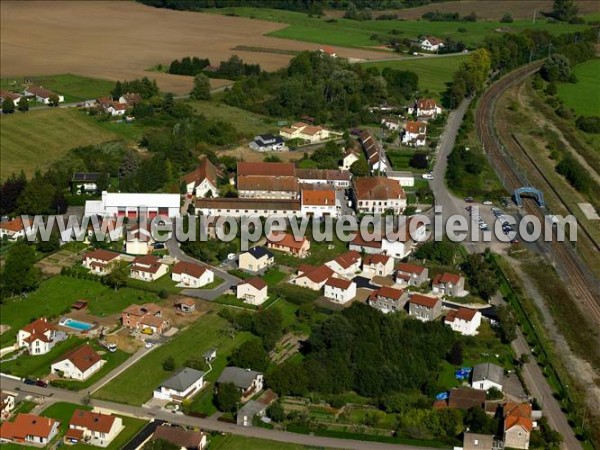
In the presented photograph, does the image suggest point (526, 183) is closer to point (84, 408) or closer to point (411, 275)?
point (411, 275)

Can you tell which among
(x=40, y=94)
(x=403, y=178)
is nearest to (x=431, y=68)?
(x=403, y=178)

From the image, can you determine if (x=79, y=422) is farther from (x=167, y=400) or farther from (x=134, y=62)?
(x=134, y=62)

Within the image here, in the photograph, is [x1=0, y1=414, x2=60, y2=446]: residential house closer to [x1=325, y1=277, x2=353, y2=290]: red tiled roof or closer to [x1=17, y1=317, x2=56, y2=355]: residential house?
[x1=17, y1=317, x2=56, y2=355]: residential house

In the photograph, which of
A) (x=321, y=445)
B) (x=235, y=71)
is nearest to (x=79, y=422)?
(x=321, y=445)

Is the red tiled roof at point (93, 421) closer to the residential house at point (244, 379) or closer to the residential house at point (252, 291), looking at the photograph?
the residential house at point (244, 379)

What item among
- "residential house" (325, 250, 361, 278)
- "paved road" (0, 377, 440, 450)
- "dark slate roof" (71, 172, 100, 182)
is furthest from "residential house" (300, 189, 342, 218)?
"paved road" (0, 377, 440, 450)

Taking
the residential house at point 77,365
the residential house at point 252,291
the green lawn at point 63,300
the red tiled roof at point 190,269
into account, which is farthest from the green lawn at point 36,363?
the residential house at point 252,291
